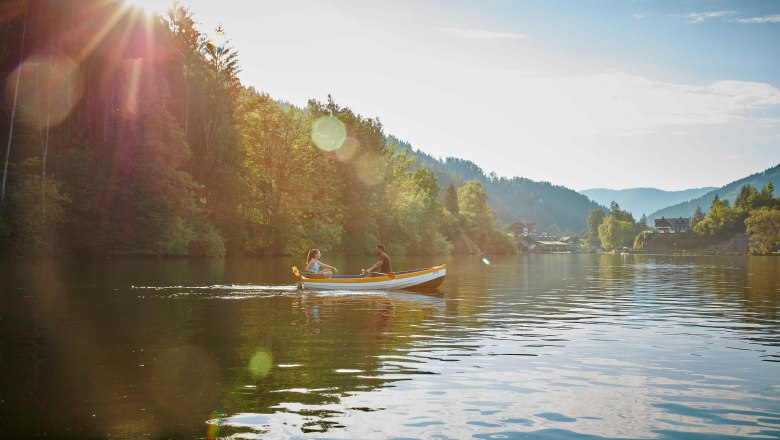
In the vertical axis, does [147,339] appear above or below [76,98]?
below

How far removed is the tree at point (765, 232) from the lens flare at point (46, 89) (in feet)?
493

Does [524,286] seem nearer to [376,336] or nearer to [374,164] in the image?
[376,336]

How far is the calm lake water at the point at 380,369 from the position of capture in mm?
9984

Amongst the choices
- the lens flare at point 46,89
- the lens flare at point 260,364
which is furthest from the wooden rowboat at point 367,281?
the lens flare at point 46,89

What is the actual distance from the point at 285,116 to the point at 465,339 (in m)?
67.8

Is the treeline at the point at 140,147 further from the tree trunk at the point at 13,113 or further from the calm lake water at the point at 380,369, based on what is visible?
the calm lake water at the point at 380,369

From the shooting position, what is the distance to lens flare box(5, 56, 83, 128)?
175 feet

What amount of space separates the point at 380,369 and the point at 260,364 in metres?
2.52

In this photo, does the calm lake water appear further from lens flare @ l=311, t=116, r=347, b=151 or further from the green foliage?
lens flare @ l=311, t=116, r=347, b=151

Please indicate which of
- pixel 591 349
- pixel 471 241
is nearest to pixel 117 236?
pixel 591 349

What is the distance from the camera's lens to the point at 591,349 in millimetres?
17078

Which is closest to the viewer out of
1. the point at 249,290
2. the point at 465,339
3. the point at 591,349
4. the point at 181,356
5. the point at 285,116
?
the point at 181,356

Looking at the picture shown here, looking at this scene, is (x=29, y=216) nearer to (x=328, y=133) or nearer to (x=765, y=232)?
(x=328, y=133)

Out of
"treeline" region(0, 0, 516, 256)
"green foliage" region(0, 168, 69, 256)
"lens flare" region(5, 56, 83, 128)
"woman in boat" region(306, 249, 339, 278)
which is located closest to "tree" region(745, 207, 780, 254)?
"treeline" region(0, 0, 516, 256)
